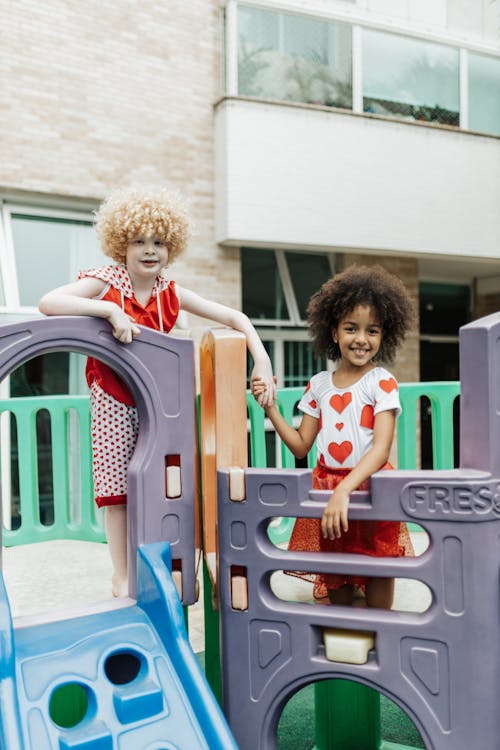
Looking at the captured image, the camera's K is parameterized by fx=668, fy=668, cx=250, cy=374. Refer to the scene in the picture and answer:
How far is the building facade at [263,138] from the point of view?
614 centimetres

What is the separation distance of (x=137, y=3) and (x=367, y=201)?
3059 millimetres

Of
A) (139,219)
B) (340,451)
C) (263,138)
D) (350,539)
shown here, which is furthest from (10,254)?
(350,539)

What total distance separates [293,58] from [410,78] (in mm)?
1519

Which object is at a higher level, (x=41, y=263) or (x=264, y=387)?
(x=41, y=263)

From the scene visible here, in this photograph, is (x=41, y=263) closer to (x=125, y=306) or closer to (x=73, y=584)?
(x=73, y=584)

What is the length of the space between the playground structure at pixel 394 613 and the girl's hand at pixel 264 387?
0.29 metres

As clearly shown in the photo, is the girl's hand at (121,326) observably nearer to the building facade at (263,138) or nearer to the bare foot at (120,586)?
the bare foot at (120,586)

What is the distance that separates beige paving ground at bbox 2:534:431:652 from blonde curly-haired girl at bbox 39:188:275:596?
0.63m

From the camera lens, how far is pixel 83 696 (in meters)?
1.92

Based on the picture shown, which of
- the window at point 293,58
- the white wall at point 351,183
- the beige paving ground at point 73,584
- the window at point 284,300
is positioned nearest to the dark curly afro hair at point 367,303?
the beige paving ground at point 73,584

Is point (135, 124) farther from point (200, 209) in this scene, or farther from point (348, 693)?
point (348, 693)

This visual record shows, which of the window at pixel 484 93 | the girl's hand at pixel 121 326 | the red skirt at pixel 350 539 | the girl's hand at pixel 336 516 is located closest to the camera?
the girl's hand at pixel 336 516

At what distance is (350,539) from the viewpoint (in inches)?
73.5

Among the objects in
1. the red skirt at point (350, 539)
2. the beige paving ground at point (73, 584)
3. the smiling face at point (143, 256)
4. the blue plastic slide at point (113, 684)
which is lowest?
the beige paving ground at point (73, 584)
